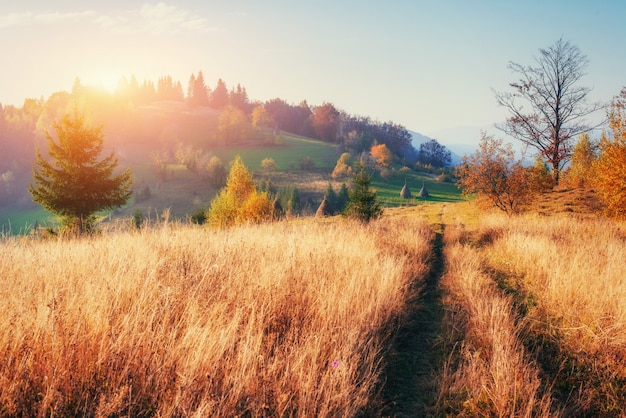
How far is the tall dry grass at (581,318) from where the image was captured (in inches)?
149

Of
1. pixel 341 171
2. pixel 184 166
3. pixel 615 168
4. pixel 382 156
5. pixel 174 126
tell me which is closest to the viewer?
pixel 615 168

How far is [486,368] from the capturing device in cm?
393

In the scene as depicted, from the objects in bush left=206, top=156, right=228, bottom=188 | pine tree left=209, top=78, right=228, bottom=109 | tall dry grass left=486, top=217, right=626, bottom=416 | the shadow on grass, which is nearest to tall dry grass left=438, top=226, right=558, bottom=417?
the shadow on grass

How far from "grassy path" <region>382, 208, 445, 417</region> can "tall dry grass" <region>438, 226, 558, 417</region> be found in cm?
17

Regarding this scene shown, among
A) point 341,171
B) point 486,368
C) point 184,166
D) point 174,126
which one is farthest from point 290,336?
point 174,126

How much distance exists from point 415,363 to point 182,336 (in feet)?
9.19

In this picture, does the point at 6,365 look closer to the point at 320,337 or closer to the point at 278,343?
the point at 278,343

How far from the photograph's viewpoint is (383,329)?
193 inches

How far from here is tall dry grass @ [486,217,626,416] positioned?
12.4ft

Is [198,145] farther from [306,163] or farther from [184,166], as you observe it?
[306,163]

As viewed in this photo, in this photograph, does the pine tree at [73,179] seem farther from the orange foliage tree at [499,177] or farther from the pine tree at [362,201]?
the orange foliage tree at [499,177]

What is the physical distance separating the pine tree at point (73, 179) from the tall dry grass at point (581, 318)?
81.7 ft

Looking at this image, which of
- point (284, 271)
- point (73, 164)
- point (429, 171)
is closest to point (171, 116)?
point (429, 171)

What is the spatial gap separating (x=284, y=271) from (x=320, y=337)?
1.88 meters
